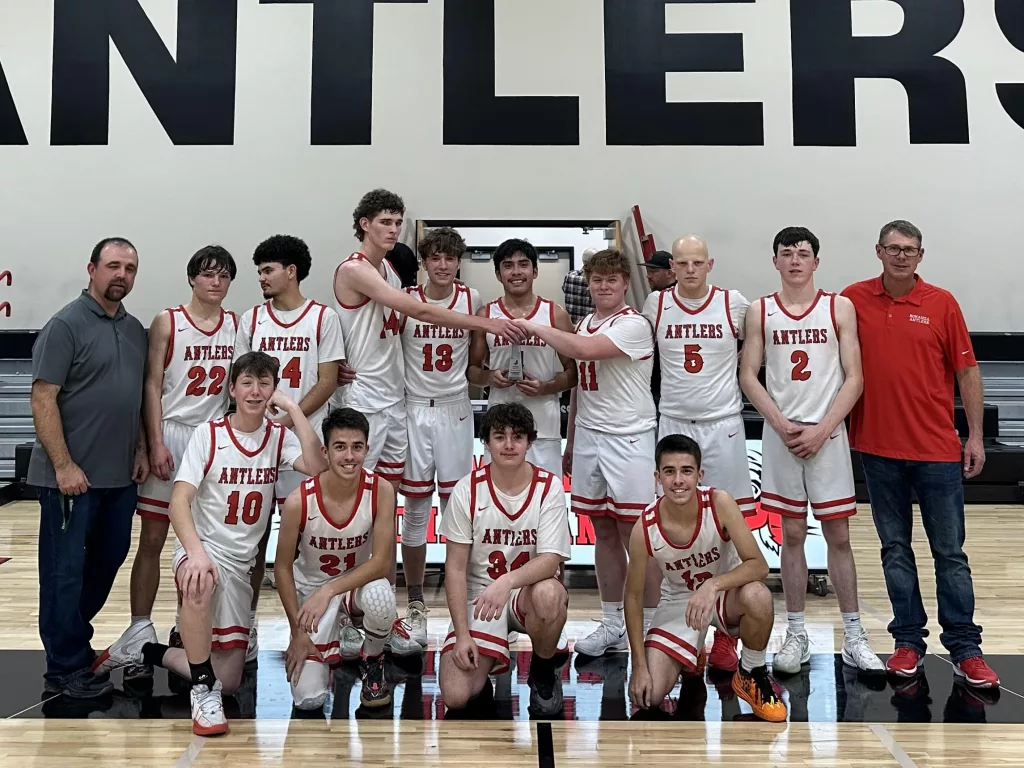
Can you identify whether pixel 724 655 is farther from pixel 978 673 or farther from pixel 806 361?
pixel 806 361

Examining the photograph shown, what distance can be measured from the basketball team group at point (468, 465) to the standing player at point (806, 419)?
1cm

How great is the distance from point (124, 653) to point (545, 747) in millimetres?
1927

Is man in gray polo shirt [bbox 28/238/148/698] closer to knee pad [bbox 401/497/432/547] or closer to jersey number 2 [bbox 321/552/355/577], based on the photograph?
jersey number 2 [bbox 321/552/355/577]

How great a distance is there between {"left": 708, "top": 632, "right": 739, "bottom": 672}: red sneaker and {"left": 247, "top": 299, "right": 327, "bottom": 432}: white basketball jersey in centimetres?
206

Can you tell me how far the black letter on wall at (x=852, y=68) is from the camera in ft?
30.2

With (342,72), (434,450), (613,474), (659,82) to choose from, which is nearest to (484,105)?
(342,72)

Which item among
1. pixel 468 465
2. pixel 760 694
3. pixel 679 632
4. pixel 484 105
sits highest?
pixel 484 105

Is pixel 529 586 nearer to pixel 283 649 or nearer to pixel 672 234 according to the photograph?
pixel 283 649

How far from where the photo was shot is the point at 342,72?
9.20 metres

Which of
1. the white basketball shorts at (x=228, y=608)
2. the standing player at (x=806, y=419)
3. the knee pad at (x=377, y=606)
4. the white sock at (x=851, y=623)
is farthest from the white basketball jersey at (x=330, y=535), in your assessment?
the white sock at (x=851, y=623)

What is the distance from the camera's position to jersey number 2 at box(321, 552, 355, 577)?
3.56 metres

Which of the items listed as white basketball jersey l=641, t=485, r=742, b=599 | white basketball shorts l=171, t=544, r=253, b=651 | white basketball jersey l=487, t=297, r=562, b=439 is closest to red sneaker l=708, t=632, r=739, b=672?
white basketball jersey l=641, t=485, r=742, b=599

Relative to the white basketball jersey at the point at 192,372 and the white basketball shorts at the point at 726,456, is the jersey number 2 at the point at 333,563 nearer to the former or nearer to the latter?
the white basketball jersey at the point at 192,372

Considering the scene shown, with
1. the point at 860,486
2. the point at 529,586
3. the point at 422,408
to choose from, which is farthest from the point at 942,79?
the point at 529,586
